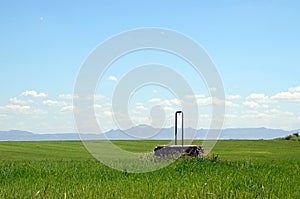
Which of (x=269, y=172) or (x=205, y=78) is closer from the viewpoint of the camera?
(x=269, y=172)

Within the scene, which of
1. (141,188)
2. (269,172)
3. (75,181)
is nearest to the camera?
(141,188)

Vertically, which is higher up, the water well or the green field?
the water well

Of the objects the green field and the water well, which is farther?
the water well

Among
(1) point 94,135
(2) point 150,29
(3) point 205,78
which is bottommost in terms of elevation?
(1) point 94,135

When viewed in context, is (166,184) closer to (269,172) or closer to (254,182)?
(254,182)

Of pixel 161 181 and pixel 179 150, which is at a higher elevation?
pixel 179 150

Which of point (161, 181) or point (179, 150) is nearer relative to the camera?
point (161, 181)

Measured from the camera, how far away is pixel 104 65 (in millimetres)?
15812

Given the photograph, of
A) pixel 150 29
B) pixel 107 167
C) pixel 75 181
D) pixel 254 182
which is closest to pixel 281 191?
pixel 254 182

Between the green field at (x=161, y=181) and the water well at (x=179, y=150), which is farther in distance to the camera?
the water well at (x=179, y=150)

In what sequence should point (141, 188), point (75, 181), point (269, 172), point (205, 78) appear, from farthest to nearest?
point (205, 78), point (269, 172), point (75, 181), point (141, 188)

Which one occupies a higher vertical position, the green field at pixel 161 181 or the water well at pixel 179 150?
the water well at pixel 179 150

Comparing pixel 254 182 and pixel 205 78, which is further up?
pixel 205 78

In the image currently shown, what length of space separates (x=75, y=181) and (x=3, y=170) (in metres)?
3.49
